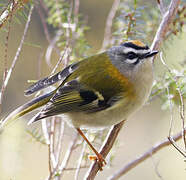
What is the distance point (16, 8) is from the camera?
121 cm

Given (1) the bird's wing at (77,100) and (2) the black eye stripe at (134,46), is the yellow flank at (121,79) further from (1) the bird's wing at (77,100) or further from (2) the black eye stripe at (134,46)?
(2) the black eye stripe at (134,46)

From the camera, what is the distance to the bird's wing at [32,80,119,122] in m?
1.80

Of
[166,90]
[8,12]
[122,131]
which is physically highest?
[8,12]

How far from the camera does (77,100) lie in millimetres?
1856

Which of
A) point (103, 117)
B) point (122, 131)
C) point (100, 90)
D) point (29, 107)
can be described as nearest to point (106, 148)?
point (103, 117)

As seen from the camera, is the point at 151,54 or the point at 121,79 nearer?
the point at 151,54

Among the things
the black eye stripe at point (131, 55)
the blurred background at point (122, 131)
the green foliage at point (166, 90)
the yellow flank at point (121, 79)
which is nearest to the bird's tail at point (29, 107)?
the yellow flank at point (121, 79)

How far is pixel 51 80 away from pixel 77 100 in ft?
0.58

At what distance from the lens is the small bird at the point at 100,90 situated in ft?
5.78

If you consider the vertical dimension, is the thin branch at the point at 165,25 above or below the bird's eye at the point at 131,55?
above

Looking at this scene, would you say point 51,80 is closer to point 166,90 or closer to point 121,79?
point 121,79

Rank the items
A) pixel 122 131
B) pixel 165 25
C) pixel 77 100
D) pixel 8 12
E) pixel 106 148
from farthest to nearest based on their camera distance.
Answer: pixel 122 131 < pixel 77 100 < pixel 165 25 < pixel 106 148 < pixel 8 12

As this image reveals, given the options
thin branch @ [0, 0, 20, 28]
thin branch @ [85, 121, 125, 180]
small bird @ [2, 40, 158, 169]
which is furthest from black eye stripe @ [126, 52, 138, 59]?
thin branch @ [0, 0, 20, 28]

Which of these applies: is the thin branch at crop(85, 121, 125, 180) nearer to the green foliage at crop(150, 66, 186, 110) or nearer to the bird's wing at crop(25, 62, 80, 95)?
the green foliage at crop(150, 66, 186, 110)
